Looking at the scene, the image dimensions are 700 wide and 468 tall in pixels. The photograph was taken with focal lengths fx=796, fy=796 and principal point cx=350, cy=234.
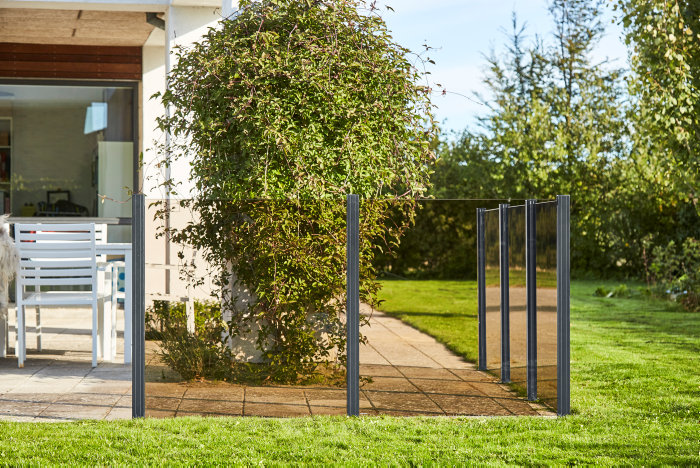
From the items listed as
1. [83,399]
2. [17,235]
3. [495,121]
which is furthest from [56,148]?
[495,121]

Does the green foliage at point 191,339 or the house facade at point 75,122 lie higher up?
the house facade at point 75,122

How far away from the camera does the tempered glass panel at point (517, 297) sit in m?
5.02

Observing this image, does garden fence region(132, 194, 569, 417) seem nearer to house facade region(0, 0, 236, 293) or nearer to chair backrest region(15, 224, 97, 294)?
chair backrest region(15, 224, 97, 294)

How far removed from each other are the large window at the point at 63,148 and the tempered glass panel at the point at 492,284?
22.6 ft

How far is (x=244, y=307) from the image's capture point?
14.9 ft

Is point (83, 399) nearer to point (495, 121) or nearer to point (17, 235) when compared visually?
point (17, 235)

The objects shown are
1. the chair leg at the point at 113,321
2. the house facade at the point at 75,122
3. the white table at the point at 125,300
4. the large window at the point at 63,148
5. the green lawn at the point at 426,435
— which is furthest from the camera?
the large window at the point at 63,148

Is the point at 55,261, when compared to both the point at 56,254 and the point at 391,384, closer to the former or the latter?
the point at 56,254

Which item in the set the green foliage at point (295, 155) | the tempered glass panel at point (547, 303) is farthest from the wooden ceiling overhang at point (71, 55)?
the tempered glass panel at point (547, 303)

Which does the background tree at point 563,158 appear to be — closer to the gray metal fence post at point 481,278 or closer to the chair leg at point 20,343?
the gray metal fence post at point 481,278

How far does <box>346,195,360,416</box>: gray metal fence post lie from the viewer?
14.9 feet

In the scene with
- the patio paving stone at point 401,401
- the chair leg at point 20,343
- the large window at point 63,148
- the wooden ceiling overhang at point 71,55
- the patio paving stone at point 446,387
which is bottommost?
the patio paving stone at point 401,401

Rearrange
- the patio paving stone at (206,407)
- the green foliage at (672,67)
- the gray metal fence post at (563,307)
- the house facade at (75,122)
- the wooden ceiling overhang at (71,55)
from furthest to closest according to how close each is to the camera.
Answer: the house facade at (75,122)
the wooden ceiling overhang at (71,55)
the green foliage at (672,67)
the gray metal fence post at (563,307)
the patio paving stone at (206,407)

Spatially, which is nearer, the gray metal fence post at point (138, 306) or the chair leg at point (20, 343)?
the gray metal fence post at point (138, 306)
